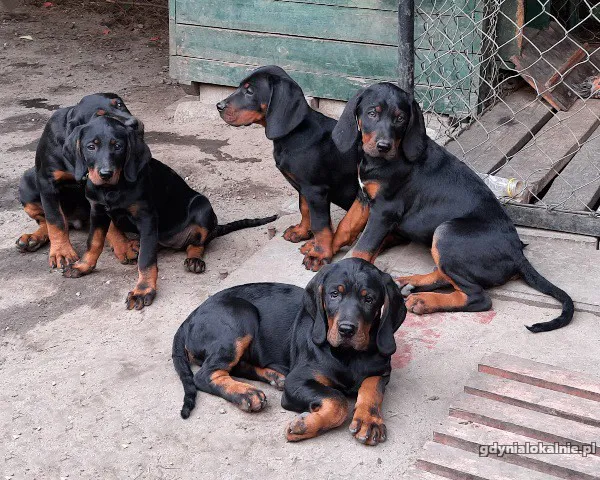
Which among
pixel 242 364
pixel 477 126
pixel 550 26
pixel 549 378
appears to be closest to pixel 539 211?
pixel 477 126

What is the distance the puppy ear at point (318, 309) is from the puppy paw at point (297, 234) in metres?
1.83

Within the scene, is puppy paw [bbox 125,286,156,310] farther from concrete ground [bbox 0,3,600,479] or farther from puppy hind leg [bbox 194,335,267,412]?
Result: puppy hind leg [bbox 194,335,267,412]

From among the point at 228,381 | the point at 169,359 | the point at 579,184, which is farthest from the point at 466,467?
the point at 579,184

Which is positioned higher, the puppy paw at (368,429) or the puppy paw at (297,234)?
the puppy paw at (368,429)

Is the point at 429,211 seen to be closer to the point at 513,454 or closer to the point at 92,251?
the point at 513,454

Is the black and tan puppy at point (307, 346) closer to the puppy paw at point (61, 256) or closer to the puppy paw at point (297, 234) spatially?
the puppy paw at point (297, 234)

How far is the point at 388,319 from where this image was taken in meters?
4.01

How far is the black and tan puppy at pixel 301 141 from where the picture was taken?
5508 millimetres

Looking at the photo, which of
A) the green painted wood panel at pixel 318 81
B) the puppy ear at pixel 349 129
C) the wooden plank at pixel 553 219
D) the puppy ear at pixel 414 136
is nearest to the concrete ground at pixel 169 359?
the wooden plank at pixel 553 219

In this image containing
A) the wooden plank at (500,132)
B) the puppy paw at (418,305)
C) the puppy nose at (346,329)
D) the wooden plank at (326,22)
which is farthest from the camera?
the wooden plank at (326,22)

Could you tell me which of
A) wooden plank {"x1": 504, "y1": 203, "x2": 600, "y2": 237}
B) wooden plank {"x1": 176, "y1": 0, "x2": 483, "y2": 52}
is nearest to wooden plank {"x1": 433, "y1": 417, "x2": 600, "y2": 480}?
wooden plank {"x1": 504, "y1": 203, "x2": 600, "y2": 237}

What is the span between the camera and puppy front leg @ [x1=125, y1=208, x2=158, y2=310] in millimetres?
5461

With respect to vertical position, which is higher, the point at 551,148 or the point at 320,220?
the point at 551,148

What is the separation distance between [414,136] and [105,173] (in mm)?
1706
